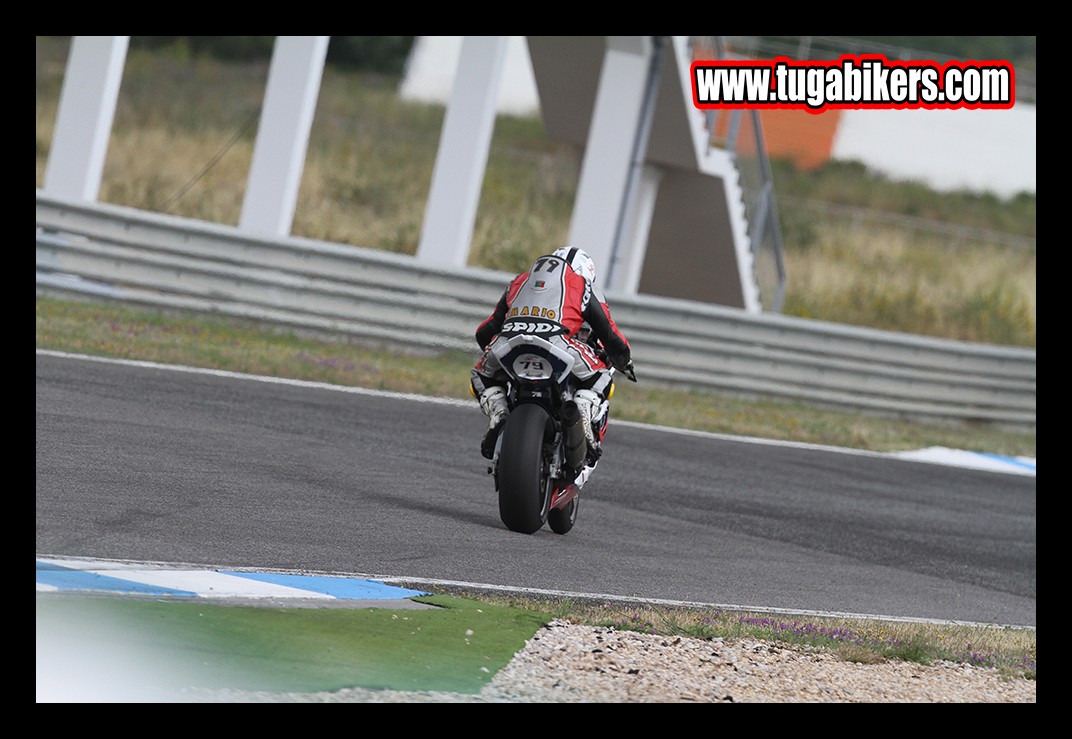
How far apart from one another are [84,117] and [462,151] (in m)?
4.11

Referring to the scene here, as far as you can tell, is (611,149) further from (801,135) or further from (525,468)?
(801,135)

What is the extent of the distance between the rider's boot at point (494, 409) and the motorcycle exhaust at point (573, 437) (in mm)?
324

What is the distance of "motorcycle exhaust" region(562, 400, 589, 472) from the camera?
310 inches

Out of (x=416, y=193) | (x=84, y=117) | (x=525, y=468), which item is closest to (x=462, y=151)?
(x=84, y=117)

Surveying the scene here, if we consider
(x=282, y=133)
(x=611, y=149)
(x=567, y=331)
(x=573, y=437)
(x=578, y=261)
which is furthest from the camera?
(x=611, y=149)

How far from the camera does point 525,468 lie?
7707mm

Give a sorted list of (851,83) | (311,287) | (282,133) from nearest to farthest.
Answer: (311,287), (282,133), (851,83)

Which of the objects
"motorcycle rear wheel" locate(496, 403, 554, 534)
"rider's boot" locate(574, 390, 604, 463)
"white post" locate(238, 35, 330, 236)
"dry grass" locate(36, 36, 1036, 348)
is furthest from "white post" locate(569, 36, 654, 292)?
"motorcycle rear wheel" locate(496, 403, 554, 534)

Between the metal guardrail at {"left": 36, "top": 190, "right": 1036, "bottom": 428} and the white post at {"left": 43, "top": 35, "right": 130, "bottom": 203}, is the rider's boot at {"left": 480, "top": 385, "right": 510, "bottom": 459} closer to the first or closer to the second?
the metal guardrail at {"left": 36, "top": 190, "right": 1036, "bottom": 428}

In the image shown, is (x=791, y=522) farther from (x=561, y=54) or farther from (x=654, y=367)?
(x=561, y=54)

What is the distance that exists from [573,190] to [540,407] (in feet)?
80.1

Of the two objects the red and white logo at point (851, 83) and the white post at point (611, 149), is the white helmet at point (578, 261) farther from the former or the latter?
the red and white logo at point (851, 83)

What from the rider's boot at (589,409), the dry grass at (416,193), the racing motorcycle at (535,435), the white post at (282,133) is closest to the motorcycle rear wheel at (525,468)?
the racing motorcycle at (535,435)
